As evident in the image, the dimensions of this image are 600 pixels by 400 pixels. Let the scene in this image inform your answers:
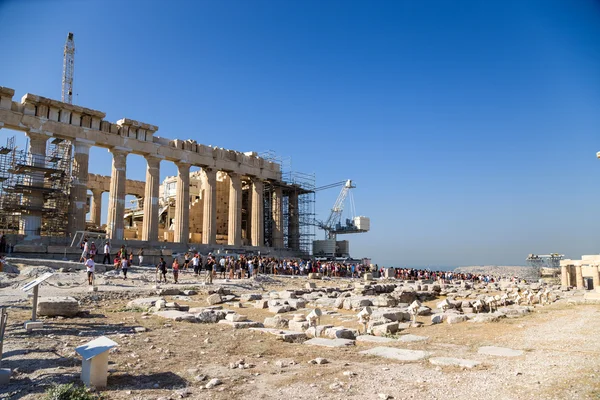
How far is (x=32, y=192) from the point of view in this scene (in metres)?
29.0

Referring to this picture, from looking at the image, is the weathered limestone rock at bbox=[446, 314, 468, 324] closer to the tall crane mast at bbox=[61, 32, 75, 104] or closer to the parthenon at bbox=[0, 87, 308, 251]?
the parthenon at bbox=[0, 87, 308, 251]

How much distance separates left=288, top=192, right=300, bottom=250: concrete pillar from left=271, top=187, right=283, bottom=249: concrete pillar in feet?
8.82

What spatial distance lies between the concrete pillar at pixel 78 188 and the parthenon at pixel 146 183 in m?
0.06

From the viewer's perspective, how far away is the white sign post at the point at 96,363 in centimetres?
540

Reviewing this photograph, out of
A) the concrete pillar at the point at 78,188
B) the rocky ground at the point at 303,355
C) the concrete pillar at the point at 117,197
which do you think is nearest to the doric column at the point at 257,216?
the concrete pillar at the point at 117,197

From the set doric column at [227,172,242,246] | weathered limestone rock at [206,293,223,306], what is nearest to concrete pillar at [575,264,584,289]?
doric column at [227,172,242,246]

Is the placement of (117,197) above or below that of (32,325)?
above

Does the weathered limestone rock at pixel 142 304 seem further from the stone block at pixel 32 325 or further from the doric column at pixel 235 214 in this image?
the doric column at pixel 235 214

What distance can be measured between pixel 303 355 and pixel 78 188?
2755cm

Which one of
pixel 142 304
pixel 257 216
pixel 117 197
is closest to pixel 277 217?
pixel 257 216

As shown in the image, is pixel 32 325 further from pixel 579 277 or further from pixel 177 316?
pixel 579 277

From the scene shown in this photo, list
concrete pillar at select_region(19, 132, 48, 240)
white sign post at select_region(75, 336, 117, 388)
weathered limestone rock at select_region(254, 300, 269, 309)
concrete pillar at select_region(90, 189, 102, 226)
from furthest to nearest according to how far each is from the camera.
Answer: concrete pillar at select_region(90, 189, 102, 226) < concrete pillar at select_region(19, 132, 48, 240) < weathered limestone rock at select_region(254, 300, 269, 309) < white sign post at select_region(75, 336, 117, 388)

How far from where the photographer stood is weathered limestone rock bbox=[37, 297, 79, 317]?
10094mm

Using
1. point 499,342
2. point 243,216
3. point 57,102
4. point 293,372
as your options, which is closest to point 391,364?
point 293,372
